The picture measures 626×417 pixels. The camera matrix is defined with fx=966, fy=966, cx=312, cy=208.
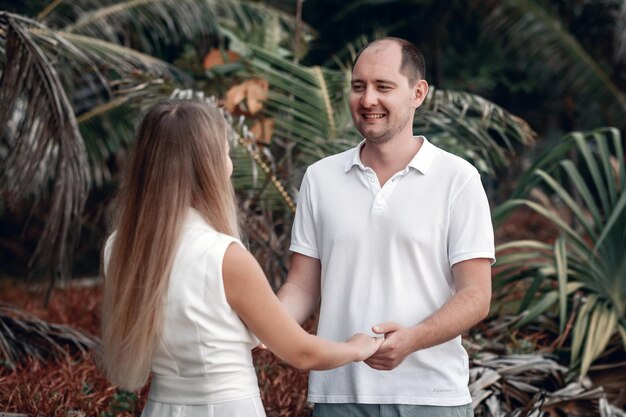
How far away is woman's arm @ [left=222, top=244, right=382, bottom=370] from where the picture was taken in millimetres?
2539

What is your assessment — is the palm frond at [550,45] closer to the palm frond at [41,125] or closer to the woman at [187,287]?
the palm frond at [41,125]

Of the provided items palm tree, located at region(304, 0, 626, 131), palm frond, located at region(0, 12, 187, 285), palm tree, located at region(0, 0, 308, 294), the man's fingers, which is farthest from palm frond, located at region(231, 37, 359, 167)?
palm tree, located at region(304, 0, 626, 131)

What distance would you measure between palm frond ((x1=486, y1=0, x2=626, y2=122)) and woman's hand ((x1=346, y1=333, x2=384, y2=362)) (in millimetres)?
9279

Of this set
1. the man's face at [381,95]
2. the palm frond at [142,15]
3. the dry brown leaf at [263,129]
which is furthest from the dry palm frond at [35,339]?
the palm frond at [142,15]

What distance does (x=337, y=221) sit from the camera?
3123 millimetres

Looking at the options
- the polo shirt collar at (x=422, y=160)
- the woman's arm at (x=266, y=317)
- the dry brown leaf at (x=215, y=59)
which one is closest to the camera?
the woman's arm at (x=266, y=317)

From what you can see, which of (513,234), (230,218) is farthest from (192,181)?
(513,234)

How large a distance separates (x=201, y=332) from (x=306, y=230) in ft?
2.59

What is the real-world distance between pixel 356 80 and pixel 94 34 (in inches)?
250

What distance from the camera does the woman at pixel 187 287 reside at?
255 centimetres

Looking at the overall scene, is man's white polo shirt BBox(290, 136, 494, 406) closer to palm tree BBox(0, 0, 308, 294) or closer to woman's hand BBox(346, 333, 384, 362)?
woman's hand BBox(346, 333, 384, 362)

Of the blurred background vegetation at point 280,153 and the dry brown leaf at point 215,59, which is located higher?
the dry brown leaf at point 215,59

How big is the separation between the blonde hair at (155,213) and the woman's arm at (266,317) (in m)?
0.14

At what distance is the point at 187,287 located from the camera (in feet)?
8.40
